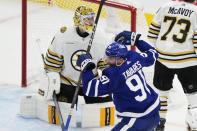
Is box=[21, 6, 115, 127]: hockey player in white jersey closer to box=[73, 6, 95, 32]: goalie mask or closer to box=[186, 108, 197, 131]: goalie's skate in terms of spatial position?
box=[73, 6, 95, 32]: goalie mask

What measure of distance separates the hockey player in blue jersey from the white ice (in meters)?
0.84

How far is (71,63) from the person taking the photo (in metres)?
3.08

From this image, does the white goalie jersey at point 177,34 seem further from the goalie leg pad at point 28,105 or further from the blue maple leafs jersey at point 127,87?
the goalie leg pad at point 28,105

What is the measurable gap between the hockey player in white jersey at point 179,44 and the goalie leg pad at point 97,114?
497mm

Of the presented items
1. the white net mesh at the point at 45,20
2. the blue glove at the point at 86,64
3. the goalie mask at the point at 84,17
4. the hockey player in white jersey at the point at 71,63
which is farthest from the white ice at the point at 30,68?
the blue glove at the point at 86,64

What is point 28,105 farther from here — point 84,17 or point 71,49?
point 84,17

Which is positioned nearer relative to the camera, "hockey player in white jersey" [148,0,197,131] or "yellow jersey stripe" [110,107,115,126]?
"hockey player in white jersey" [148,0,197,131]

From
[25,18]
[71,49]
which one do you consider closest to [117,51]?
[71,49]

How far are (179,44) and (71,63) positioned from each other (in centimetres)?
78

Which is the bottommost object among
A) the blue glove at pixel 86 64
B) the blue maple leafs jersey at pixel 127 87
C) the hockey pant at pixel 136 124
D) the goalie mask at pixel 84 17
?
the hockey pant at pixel 136 124

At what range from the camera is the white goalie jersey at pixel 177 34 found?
2791mm

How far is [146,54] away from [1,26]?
3.43m

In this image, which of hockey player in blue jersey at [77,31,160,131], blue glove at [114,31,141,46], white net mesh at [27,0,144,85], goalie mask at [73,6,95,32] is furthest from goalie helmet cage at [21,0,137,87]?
hockey player in blue jersey at [77,31,160,131]

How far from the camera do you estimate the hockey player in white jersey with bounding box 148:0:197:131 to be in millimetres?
2795
